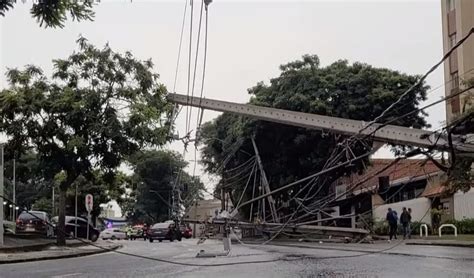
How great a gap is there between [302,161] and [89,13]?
31.5 metres

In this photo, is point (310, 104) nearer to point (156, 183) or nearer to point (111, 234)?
point (111, 234)

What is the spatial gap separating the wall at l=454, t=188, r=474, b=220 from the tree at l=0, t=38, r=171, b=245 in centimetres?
1801

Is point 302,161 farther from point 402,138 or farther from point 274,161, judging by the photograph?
point 402,138

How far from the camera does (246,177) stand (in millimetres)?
44062

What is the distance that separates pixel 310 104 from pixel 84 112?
50.9ft

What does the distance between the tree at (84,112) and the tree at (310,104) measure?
10.8m

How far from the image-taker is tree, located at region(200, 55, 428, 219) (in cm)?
3647

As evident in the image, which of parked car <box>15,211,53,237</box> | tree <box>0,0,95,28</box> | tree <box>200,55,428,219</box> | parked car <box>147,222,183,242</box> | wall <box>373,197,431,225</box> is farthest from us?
parked car <box>147,222,183,242</box>

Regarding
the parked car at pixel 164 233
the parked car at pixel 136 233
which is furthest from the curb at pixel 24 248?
the parked car at pixel 136 233

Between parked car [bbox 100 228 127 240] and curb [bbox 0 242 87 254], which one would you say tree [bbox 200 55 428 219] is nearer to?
curb [bbox 0 242 87 254]

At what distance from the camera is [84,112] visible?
968 inches

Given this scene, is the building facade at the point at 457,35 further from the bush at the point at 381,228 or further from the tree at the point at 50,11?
the tree at the point at 50,11

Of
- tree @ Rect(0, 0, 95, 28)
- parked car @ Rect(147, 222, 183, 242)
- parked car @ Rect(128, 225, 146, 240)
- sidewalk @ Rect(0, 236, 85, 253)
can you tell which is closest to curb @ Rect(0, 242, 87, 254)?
sidewalk @ Rect(0, 236, 85, 253)

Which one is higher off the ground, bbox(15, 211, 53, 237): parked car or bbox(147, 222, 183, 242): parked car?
bbox(15, 211, 53, 237): parked car
